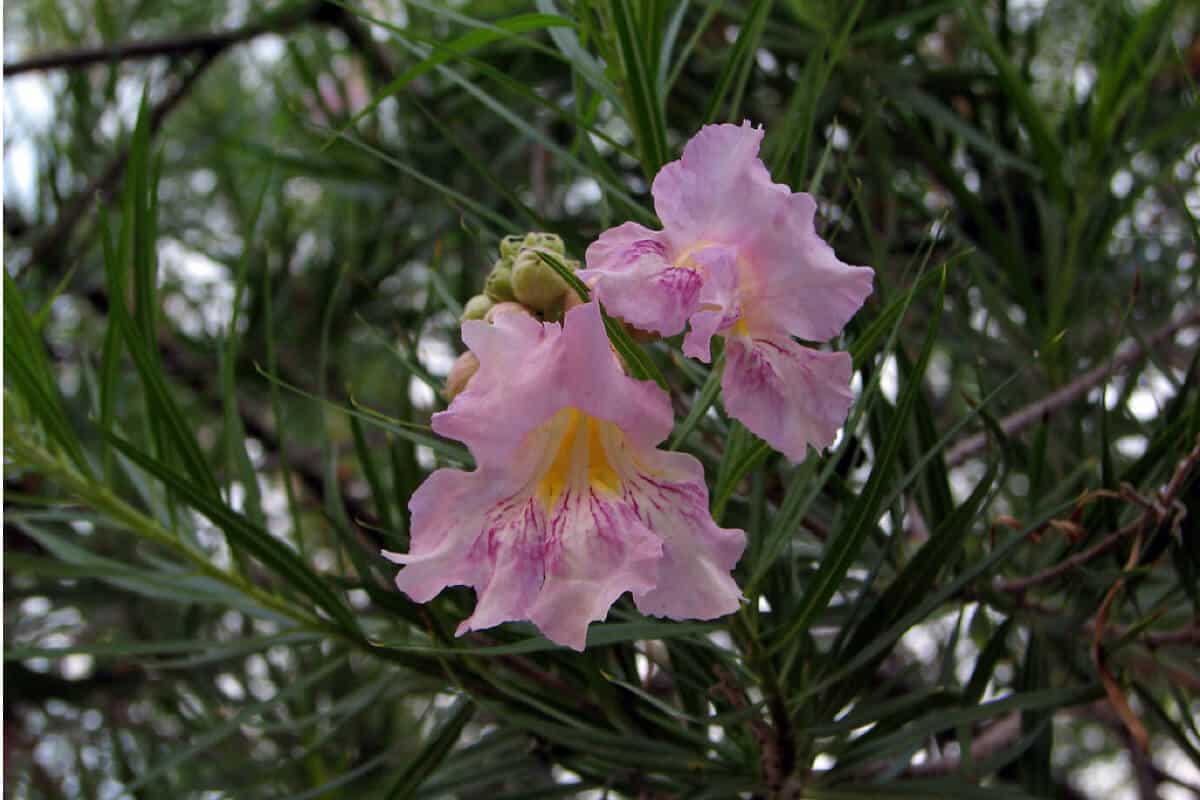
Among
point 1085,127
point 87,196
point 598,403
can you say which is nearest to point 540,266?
point 598,403

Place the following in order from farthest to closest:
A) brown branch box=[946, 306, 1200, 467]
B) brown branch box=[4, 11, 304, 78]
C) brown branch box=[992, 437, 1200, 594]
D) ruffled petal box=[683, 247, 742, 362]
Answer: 1. brown branch box=[4, 11, 304, 78]
2. brown branch box=[946, 306, 1200, 467]
3. brown branch box=[992, 437, 1200, 594]
4. ruffled petal box=[683, 247, 742, 362]

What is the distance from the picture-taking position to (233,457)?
0.63 metres

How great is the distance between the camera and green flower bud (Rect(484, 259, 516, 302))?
1.55 ft

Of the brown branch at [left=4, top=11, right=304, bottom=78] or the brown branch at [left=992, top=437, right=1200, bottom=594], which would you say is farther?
the brown branch at [left=4, top=11, right=304, bottom=78]

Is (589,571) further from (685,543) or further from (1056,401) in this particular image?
(1056,401)

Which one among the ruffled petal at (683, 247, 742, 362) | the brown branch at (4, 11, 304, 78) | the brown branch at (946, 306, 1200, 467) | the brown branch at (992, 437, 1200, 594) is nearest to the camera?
the ruffled petal at (683, 247, 742, 362)

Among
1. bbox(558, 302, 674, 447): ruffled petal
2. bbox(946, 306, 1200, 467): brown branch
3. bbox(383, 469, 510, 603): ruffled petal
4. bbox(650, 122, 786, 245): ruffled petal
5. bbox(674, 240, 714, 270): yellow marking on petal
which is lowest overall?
bbox(383, 469, 510, 603): ruffled petal

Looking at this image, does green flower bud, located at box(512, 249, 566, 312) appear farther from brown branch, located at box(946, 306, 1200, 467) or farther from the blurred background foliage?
brown branch, located at box(946, 306, 1200, 467)

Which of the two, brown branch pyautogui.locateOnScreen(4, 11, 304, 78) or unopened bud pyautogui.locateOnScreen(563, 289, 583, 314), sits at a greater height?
brown branch pyautogui.locateOnScreen(4, 11, 304, 78)

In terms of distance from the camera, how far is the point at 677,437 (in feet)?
1.46

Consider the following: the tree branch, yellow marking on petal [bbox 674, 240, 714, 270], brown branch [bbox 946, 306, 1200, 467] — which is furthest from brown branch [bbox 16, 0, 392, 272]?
yellow marking on petal [bbox 674, 240, 714, 270]

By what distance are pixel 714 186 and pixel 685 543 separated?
0.13 metres

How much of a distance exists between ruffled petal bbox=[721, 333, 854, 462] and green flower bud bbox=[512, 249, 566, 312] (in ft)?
0.29

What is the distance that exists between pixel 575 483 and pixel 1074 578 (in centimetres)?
30
